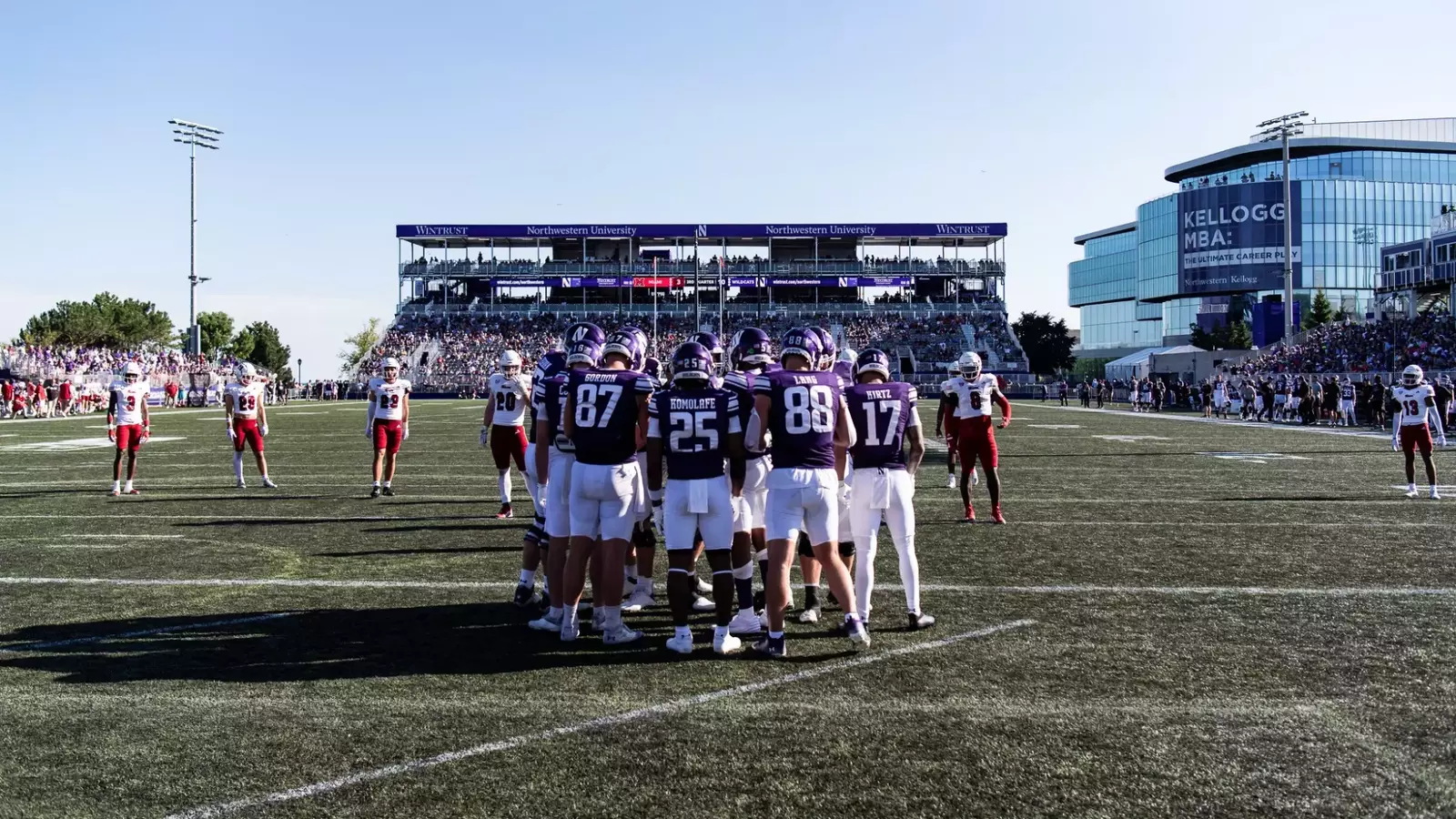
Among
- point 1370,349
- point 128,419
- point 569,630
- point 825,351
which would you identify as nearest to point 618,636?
point 569,630

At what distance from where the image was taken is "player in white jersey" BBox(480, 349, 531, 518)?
38.6ft

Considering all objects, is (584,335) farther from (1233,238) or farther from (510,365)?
(1233,238)

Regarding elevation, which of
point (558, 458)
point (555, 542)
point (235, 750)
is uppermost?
point (558, 458)

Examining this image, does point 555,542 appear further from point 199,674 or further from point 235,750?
point 235,750

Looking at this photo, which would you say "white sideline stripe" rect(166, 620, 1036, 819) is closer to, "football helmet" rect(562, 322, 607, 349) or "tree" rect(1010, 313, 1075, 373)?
"football helmet" rect(562, 322, 607, 349)

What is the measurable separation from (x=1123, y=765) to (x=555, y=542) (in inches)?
153

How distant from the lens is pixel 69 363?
5356 cm

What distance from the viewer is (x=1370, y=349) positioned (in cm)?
5069

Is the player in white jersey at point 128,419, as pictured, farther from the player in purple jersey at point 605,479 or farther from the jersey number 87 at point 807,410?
the jersey number 87 at point 807,410

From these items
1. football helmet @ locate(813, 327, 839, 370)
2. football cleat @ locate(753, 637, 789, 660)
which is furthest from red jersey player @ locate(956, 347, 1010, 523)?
football cleat @ locate(753, 637, 789, 660)

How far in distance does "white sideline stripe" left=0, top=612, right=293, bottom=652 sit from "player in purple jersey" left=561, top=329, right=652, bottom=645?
229 centimetres

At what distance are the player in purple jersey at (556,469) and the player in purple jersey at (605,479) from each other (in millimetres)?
151

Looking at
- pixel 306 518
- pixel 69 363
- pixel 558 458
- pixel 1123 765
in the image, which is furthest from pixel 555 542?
pixel 69 363

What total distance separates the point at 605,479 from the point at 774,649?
148 centimetres
